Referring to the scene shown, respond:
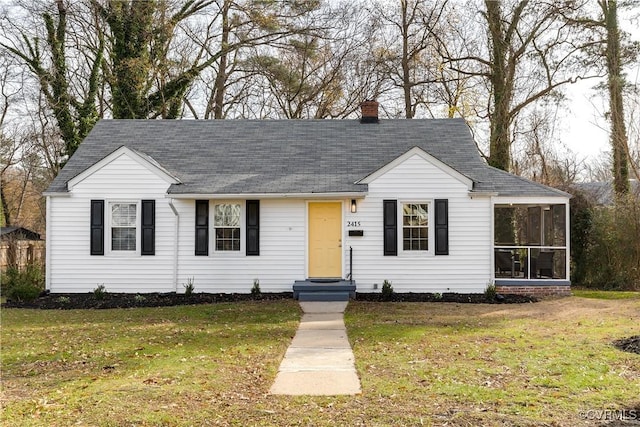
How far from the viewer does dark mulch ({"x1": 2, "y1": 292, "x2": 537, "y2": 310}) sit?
1384 cm

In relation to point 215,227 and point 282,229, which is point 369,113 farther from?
point 215,227

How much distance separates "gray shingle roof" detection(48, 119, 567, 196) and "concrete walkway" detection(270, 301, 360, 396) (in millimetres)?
5086

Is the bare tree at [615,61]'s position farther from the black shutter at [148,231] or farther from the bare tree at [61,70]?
the bare tree at [61,70]

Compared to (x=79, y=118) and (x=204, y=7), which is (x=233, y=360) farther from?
(x=204, y=7)

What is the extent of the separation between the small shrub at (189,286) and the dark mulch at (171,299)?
106mm

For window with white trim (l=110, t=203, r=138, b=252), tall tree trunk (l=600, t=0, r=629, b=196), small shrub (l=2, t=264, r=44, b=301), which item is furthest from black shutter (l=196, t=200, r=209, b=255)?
tall tree trunk (l=600, t=0, r=629, b=196)

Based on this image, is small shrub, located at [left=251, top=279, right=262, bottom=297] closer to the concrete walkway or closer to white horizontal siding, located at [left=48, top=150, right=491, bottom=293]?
white horizontal siding, located at [left=48, top=150, right=491, bottom=293]

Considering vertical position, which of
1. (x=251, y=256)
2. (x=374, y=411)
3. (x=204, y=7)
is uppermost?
(x=204, y=7)

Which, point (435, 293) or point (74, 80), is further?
point (74, 80)

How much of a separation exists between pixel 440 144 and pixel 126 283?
32.1ft

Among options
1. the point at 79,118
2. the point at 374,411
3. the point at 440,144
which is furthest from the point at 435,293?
the point at 79,118

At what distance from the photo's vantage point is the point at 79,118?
2317 centimetres

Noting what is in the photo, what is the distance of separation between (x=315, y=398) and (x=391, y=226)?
9.01 metres

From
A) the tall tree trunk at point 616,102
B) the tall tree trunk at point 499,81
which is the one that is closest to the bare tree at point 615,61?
the tall tree trunk at point 616,102
